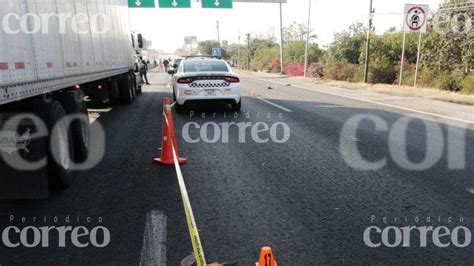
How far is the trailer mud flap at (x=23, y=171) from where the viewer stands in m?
4.42

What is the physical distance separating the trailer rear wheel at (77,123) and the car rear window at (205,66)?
585 centimetres

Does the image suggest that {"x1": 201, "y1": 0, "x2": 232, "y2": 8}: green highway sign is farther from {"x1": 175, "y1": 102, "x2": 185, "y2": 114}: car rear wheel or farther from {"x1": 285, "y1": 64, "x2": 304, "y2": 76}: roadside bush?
{"x1": 175, "y1": 102, "x2": 185, "y2": 114}: car rear wheel

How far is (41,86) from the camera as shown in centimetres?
462

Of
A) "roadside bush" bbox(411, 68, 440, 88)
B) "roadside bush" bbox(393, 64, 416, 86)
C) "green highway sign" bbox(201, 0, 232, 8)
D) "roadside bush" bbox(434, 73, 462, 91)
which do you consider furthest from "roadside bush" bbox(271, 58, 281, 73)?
"roadside bush" bbox(434, 73, 462, 91)

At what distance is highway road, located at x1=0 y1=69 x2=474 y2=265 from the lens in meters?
3.58

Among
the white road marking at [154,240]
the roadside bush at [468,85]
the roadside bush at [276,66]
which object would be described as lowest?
the roadside bush at [276,66]

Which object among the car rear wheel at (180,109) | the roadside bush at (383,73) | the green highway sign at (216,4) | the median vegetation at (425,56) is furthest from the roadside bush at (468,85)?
the green highway sign at (216,4)

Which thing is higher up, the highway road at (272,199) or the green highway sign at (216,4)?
the green highway sign at (216,4)

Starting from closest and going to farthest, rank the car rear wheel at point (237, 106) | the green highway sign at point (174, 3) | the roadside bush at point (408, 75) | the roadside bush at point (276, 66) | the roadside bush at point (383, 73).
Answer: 1. the car rear wheel at point (237, 106)
2. the roadside bush at point (408, 75)
3. the roadside bush at point (383, 73)
4. the green highway sign at point (174, 3)
5. the roadside bush at point (276, 66)

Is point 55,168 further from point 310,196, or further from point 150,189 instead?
point 310,196

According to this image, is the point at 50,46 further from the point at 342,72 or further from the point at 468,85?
the point at 342,72

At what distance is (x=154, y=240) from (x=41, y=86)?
2.22 metres

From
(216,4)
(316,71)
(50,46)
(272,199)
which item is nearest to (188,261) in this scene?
(272,199)

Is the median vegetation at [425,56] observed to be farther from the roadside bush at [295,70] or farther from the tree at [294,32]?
the tree at [294,32]
